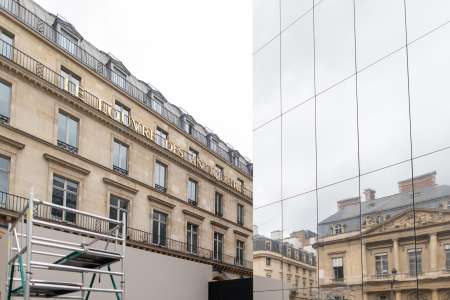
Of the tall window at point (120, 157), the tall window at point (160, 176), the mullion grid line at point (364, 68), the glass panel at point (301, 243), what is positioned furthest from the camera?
the tall window at point (160, 176)

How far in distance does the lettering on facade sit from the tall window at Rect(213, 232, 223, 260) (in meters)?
4.25

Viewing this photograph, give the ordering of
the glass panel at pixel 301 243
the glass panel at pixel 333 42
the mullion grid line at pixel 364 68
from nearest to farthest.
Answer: the mullion grid line at pixel 364 68, the glass panel at pixel 333 42, the glass panel at pixel 301 243

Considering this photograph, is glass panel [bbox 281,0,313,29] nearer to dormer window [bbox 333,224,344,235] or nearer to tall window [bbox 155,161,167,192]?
dormer window [bbox 333,224,344,235]

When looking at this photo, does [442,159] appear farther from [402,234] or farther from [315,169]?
[315,169]

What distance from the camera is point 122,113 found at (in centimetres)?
3684

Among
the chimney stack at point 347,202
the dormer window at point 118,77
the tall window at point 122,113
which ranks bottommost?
the chimney stack at point 347,202

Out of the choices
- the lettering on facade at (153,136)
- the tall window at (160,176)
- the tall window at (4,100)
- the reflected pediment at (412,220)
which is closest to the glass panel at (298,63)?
the reflected pediment at (412,220)

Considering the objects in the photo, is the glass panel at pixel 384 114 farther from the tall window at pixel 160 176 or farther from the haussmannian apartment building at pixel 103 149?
the tall window at pixel 160 176

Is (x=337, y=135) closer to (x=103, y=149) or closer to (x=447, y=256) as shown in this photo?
(x=447, y=256)

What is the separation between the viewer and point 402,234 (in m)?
12.4

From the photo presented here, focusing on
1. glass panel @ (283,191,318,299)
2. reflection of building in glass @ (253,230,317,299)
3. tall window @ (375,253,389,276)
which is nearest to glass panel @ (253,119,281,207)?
glass panel @ (283,191,318,299)

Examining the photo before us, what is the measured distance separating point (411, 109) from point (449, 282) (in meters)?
3.55

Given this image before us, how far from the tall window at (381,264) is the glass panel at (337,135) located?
2.02m

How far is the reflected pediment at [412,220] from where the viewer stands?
38.1 feet
